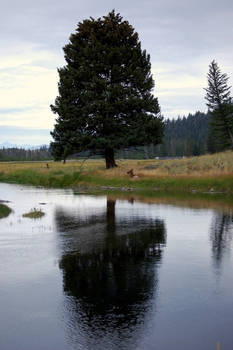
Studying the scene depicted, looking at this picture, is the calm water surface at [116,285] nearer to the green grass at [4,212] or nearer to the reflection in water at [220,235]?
the reflection in water at [220,235]

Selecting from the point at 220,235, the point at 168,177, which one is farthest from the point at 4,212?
the point at 168,177

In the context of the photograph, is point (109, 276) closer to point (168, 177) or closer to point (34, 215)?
point (34, 215)

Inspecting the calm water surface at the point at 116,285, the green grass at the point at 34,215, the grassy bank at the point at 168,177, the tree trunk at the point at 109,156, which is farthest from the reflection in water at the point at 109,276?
the tree trunk at the point at 109,156

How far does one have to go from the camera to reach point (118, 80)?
141 ft

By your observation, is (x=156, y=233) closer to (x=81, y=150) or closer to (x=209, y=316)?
(x=209, y=316)

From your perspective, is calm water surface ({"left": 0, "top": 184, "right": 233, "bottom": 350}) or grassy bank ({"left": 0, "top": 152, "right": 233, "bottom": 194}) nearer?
calm water surface ({"left": 0, "top": 184, "right": 233, "bottom": 350})

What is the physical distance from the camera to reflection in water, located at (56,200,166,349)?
7.32 meters

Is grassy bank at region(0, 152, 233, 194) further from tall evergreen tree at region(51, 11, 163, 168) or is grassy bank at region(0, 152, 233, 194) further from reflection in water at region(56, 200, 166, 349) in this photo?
reflection in water at region(56, 200, 166, 349)

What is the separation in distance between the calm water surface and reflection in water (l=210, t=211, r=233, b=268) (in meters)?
0.03

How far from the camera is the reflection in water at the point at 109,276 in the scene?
7.32 metres

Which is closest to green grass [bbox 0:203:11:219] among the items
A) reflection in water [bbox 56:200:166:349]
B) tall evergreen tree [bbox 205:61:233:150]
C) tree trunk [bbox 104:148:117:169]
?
reflection in water [bbox 56:200:166:349]

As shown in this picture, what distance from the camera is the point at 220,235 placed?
50.3 feet

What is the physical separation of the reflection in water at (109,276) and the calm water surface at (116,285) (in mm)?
22

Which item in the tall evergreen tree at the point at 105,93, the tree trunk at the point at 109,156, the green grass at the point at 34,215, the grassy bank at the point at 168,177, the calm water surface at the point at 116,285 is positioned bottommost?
the calm water surface at the point at 116,285
